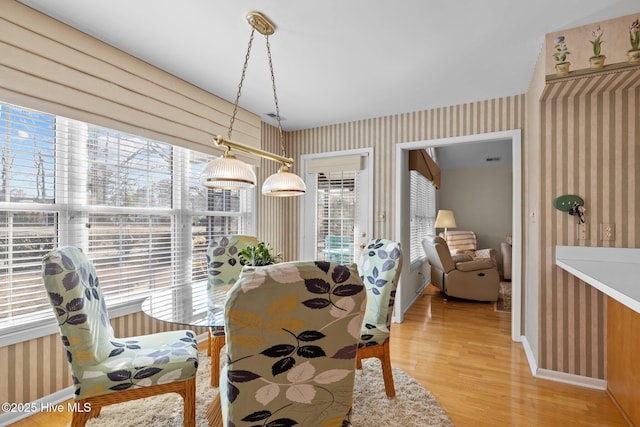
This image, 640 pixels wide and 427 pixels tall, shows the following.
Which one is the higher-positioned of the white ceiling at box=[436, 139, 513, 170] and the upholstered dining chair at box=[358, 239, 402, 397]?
the white ceiling at box=[436, 139, 513, 170]

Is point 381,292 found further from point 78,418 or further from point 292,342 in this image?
point 78,418

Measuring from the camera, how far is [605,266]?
1.98 m

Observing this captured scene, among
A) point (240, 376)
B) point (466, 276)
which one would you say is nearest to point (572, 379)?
point (466, 276)

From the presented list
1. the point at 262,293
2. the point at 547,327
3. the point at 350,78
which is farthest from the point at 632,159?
the point at 262,293

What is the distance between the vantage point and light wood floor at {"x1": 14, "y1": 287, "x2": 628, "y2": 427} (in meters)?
1.85

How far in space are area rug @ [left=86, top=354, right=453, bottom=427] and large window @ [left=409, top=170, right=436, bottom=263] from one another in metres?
2.49

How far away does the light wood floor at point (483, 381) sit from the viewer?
185 cm

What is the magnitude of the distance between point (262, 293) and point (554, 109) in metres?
2.66

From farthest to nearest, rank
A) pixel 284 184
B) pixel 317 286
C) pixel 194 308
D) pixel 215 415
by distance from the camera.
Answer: pixel 284 184 < pixel 194 308 < pixel 215 415 < pixel 317 286

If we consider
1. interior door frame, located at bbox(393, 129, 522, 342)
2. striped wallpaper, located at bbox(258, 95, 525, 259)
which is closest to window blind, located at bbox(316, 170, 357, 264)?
striped wallpaper, located at bbox(258, 95, 525, 259)

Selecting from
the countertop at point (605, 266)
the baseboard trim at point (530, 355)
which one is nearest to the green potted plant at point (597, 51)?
the countertop at point (605, 266)

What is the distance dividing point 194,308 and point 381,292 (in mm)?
1195

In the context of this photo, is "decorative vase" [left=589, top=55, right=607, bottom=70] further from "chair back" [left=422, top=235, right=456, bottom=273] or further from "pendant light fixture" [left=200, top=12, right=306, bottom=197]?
"chair back" [left=422, top=235, right=456, bottom=273]

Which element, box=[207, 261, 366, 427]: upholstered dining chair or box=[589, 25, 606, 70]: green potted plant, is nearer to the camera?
box=[207, 261, 366, 427]: upholstered dining chair
